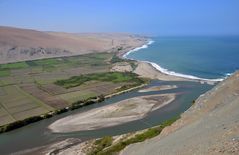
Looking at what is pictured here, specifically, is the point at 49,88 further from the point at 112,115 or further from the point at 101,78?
the point at 112,115

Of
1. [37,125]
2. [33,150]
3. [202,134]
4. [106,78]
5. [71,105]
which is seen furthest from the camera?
[106,78]

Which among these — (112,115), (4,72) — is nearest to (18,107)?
(112,115)

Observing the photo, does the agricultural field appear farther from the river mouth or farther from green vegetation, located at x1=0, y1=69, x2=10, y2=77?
the river mouth

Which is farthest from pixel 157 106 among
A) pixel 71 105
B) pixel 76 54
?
pixel 76 54

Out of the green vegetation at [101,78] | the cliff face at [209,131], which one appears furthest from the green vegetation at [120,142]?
the green vegetation at [101,78]

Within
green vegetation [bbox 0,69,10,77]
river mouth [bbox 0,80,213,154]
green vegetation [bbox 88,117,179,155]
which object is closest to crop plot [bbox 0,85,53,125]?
river mouth [bbox 0,80,213,154]

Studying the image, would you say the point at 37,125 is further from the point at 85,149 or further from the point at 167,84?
the point at 167,84
